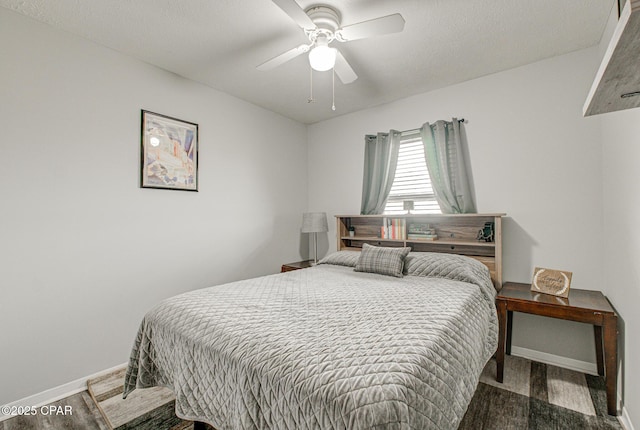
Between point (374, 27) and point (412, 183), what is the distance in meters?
1.92

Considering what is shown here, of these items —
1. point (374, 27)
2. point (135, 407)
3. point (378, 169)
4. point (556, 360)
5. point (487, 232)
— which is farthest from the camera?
point (378, 169)

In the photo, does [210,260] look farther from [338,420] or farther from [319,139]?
[338,420]

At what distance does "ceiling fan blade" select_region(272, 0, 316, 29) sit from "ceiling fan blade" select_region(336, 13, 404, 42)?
0.23 meters

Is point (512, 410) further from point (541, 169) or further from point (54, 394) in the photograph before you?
point (54, 394)

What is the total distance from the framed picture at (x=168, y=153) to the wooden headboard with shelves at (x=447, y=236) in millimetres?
1755

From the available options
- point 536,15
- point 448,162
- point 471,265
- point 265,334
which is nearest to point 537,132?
point 448,162

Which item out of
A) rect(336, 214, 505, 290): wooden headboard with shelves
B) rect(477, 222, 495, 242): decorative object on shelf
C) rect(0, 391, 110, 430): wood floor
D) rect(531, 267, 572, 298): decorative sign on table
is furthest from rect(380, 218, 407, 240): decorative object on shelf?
rect(0, 391, 110, 430): wood floor

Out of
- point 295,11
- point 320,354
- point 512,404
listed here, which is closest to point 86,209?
point 295,11

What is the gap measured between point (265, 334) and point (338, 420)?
0.52m

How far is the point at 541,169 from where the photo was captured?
260 cm

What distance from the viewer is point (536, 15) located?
Answer: 2021mm

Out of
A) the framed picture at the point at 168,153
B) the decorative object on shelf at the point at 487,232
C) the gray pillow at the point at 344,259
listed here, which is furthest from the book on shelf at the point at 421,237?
the framed picture at the point at 168,153

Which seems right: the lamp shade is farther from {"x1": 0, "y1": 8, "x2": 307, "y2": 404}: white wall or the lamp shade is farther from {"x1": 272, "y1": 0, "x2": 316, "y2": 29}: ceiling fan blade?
{"x1": 272, "y1": 0, "x2": 316, "y2": 29}: ceiling fan blade

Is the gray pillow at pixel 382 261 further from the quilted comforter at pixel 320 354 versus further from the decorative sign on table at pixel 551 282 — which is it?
the decorative sign on table at pixel 551 282
